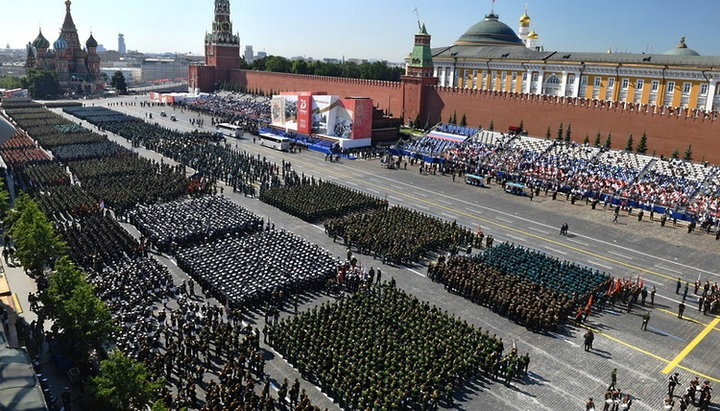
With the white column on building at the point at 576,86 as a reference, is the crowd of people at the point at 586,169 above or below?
below

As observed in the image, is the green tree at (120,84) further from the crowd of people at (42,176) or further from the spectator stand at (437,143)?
the spectator stand at (437,143)

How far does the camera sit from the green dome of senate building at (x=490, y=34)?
81.6 m

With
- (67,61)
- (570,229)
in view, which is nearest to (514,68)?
(570,229)

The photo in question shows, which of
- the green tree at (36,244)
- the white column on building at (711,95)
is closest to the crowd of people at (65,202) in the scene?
the green tree at (36,244)

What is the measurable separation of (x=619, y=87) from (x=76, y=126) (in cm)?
5839

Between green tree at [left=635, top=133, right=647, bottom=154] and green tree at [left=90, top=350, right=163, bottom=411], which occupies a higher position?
green tree at [left=635, top=133, right=647, bottom=154]

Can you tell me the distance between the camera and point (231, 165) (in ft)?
143

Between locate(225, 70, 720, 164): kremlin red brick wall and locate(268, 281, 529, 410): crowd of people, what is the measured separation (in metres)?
33.9

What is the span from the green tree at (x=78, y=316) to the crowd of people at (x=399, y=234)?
13901mm

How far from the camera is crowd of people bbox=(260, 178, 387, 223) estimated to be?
108ft

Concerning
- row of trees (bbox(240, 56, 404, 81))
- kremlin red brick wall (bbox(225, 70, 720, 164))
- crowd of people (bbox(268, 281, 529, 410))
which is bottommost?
crowd of people (bbox(268, 281, 529, 410))

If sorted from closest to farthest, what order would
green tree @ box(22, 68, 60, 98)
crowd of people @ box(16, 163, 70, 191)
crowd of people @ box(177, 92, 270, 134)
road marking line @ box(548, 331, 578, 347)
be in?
road marking line @ box(548, 331, 578, 347) → crowd of people @ box(16, 163, 70, 191) → crowd of people @ box(177, 92, 270, 134) → green tree @ box(22, 68, 60, 98)

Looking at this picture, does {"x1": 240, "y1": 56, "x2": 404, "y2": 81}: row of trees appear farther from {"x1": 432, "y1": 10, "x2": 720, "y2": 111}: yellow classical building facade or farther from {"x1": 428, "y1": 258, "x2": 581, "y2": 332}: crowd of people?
{"x1": 428, "y1": 258, "x2": 581, "y2": 332}: crowd of people

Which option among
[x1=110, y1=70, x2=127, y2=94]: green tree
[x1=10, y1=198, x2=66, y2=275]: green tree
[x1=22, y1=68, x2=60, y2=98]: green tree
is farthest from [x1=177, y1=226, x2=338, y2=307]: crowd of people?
[x1=110, y1=70, x2=127, y2=94]: green tree
